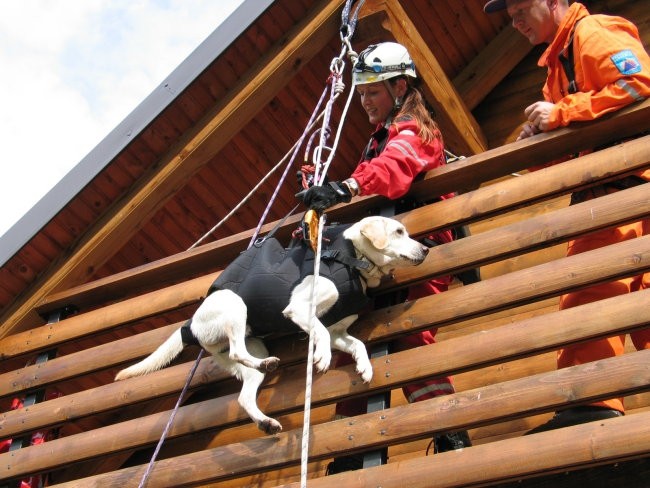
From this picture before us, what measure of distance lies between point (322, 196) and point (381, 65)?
126 cm

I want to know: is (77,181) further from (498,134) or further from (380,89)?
(498,134)

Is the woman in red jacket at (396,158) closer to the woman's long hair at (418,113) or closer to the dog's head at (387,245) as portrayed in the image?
the woman's long hair at (418,113)

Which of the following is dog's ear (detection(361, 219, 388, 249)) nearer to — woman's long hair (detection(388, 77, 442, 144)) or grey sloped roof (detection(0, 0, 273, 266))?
woman's long hair (detection(388, 77, 442, 144))

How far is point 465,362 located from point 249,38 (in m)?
3.15

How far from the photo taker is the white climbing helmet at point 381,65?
6055 millimetres

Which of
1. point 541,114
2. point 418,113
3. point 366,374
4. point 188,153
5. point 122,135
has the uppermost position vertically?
point 122,135

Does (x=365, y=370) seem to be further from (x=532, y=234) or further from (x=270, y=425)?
(x=532, y=234)

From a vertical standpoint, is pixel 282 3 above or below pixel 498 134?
above

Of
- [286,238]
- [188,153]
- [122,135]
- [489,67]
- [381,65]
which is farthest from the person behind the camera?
[489,67]

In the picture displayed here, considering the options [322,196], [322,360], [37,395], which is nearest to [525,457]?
[322,360]

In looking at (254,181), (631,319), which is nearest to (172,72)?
(254,181)

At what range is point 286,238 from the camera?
20.2 ft

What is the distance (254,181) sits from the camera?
7953 millimetres

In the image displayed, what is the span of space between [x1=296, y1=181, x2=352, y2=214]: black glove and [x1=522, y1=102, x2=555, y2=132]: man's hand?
3.65ft
